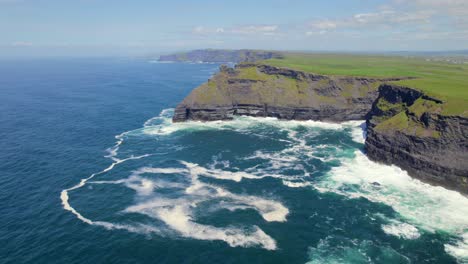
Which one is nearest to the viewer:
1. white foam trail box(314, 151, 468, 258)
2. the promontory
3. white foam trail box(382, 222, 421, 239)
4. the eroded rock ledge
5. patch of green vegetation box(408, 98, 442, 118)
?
white foam trail box(382, 222, 421, 239)

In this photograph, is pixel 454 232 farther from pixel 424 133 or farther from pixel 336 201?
pixel 424 133

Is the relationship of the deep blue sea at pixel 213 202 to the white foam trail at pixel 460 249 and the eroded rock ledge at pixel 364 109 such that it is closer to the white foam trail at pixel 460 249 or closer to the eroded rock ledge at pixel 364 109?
the white foam trail at pixel 460 249

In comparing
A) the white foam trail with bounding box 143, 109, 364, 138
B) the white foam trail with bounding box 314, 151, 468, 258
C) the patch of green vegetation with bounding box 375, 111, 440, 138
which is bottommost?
the white foam trail with bounding box 314, 151, 468, 258

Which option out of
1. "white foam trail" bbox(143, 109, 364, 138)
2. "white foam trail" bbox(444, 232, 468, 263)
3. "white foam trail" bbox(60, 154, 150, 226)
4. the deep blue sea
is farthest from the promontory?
"white foam trail" bbox(60, 154, 150, 226)

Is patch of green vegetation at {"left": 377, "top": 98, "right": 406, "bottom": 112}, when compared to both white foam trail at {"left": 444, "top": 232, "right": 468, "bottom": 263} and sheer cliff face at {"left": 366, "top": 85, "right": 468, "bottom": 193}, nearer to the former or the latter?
sheer cliff face at {"left": 366, "top": 85, "right": 468, "bottom": 193}

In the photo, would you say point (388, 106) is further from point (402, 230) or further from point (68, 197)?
point (68, 197)

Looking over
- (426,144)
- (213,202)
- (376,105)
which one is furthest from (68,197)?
(376,105)

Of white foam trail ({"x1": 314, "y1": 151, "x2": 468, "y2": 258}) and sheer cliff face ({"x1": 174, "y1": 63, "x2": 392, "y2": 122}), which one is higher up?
sheer cliff face ({"x1": 174, "y1": 63, "x2": 392, "y2": 122})
